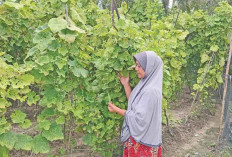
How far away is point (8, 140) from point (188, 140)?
3796 mm

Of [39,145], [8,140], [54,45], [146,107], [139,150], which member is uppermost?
[54,45]

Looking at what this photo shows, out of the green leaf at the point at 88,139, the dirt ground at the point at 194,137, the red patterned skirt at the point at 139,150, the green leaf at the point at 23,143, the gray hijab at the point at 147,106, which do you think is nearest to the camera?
the gray hijab at the point at 147,106

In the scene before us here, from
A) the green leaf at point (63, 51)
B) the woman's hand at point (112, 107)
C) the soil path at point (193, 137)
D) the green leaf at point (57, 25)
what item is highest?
the green leaf at point (57, 25)

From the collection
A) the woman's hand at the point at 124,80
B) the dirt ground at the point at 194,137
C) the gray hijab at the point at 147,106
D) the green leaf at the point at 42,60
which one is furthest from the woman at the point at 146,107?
the dirt ground at the point at 194,137

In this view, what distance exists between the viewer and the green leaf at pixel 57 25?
226 centimetres

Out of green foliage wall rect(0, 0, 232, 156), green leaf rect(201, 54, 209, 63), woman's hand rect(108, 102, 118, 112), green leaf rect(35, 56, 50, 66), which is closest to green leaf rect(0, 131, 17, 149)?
green foliage wall rect(0, 0, 232, 156)

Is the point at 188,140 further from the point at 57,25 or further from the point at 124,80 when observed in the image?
the point at 57,25

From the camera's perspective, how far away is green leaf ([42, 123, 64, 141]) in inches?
99.8

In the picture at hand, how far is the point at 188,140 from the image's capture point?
17.1 ft

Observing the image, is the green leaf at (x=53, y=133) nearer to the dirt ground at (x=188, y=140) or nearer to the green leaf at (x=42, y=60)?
the green leaf at (x=42, y=60)

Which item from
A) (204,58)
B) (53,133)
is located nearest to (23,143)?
(53,133)

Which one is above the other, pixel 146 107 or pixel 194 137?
pixel 146 107

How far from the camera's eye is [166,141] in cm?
494

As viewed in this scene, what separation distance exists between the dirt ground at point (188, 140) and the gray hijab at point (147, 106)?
59.1 inches
